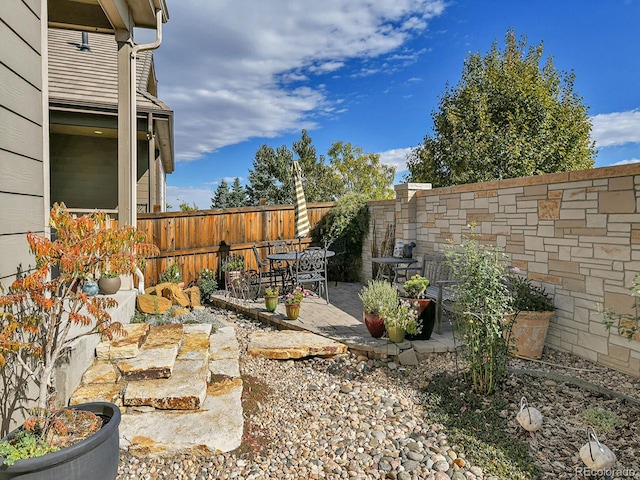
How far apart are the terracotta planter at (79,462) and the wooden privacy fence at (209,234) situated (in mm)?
5675

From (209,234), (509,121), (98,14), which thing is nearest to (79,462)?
(98,14)

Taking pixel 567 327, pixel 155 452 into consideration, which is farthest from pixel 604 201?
pixel 155 452

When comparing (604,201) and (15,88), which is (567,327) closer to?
(604,201)

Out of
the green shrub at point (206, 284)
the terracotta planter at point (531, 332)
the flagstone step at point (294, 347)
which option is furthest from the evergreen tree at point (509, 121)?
the flagstone step at point (294, 347)

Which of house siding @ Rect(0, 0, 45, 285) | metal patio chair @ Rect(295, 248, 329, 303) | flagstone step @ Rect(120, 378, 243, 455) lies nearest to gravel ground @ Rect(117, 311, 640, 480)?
flagstone step @ Rect(120, 378, 243, 455)

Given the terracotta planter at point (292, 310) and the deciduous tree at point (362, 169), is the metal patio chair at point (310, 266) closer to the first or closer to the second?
the terracotta planter at point (292, 310)

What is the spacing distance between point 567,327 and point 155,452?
4.12 m

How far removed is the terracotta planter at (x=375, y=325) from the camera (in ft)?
14.9

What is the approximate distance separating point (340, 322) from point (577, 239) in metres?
3.02

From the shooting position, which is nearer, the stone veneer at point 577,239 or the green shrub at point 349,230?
the stone veneer at point 577,239

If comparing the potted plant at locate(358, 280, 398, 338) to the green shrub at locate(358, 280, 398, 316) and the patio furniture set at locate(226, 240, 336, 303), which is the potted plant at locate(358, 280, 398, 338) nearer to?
Result: the green shrub at locate(358, 280, 398, 316)

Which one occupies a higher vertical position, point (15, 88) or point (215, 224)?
point (15, 88)

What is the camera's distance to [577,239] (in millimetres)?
4062

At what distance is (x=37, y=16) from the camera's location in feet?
7.23
